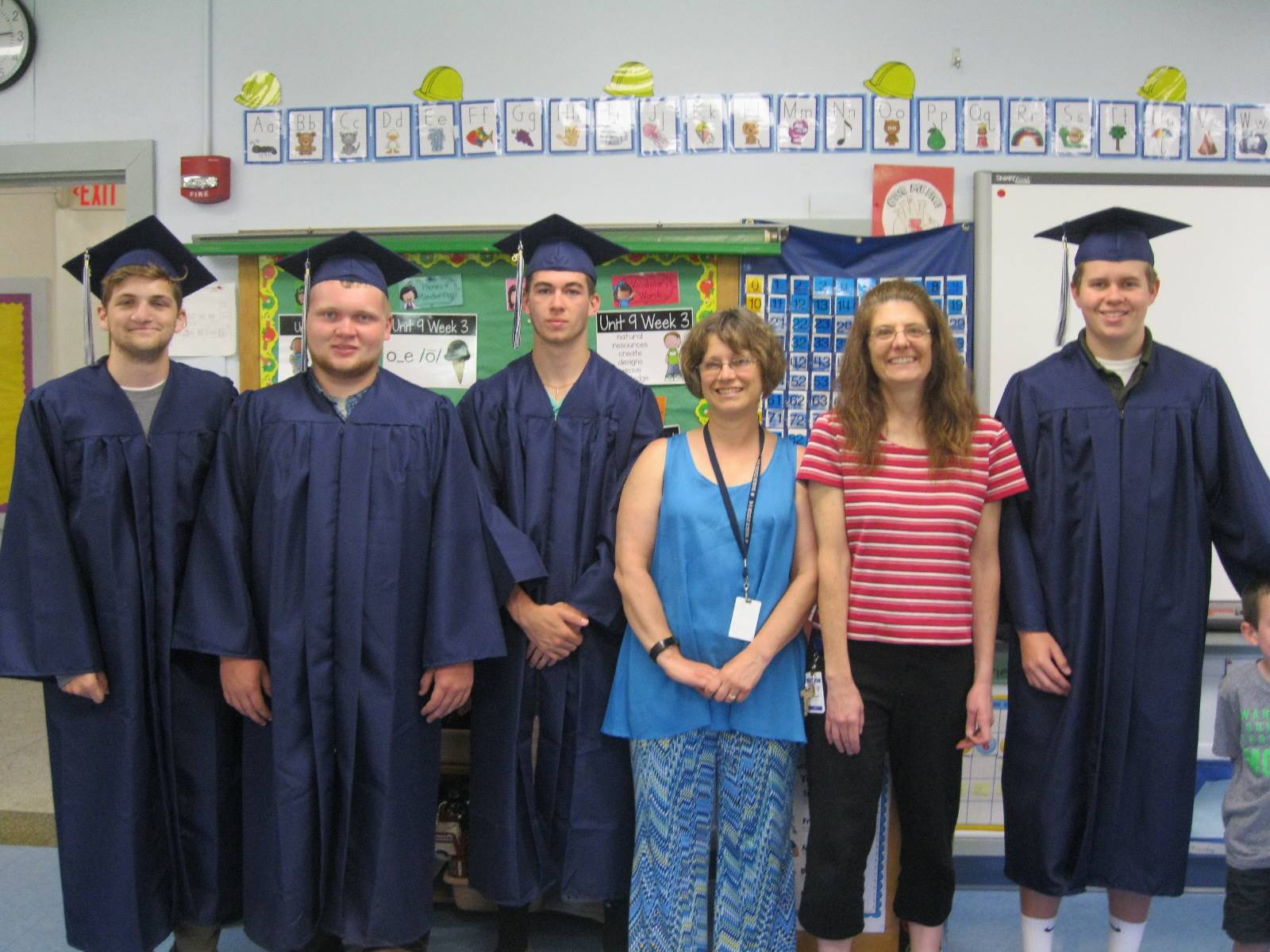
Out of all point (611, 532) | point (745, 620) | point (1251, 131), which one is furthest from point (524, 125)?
point (1251, 131)

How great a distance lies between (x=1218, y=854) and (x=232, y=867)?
2.87m

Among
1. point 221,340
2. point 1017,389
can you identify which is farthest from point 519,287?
point 221,340

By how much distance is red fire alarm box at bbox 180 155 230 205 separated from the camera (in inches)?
126

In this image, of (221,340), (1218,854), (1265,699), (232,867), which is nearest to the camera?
(1265,699)

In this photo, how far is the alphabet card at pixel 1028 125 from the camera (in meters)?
3.08

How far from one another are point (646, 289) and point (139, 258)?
148 centimetres

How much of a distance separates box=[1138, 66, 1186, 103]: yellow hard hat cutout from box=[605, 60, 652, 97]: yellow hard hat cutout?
5.21 ft

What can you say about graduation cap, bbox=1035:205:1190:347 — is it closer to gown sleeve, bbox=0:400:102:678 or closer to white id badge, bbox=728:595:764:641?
white id badge, bbox=728:595:764:641

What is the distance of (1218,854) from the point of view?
9.84ft

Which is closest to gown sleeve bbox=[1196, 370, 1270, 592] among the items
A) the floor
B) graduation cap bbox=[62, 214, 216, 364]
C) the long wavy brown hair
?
the long wavy brown hair

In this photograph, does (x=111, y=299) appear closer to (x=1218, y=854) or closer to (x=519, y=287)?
(x=519, y=287)

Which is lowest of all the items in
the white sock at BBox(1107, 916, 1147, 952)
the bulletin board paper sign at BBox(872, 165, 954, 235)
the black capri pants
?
the white sock at BBox(1107, 916, 1147, 952)

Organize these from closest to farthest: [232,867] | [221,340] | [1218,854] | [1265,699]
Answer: [1265,699]
[232,867]
[1218,854]
[221,340]

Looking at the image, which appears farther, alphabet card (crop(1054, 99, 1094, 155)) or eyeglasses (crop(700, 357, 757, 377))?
alphabet card (crop(1054, 99, 1094, 155))
